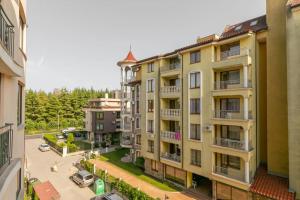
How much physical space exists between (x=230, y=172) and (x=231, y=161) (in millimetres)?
1397

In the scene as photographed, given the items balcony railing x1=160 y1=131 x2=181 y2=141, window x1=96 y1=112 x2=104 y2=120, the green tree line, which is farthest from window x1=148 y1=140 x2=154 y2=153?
the green tree line

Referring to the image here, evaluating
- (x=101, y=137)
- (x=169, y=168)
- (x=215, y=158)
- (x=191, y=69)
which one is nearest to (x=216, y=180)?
(x=215, y=158)

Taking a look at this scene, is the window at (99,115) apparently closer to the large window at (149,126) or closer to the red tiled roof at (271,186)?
the large window at (149,126)

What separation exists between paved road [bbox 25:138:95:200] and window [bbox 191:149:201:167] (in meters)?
13.1

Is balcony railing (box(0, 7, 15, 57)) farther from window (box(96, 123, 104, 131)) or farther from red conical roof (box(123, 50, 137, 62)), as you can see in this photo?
window (box(96, 123, 104, 131))

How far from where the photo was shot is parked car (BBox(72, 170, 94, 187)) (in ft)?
86.8

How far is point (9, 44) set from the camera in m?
5.78

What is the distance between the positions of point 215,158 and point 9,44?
20.7 m

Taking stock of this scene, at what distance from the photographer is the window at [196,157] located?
22.2 meters

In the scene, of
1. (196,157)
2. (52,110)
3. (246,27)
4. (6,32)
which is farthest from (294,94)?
(52,110)

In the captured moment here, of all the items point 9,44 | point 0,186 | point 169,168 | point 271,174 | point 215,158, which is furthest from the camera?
point 169,168

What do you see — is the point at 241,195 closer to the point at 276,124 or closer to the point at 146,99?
the point at 276,124

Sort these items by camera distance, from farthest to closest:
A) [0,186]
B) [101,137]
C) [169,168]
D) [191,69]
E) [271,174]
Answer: [101,137] → [169,168] → [191,69] → [271,174] → [0,186]

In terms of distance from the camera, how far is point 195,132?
22.6 m
